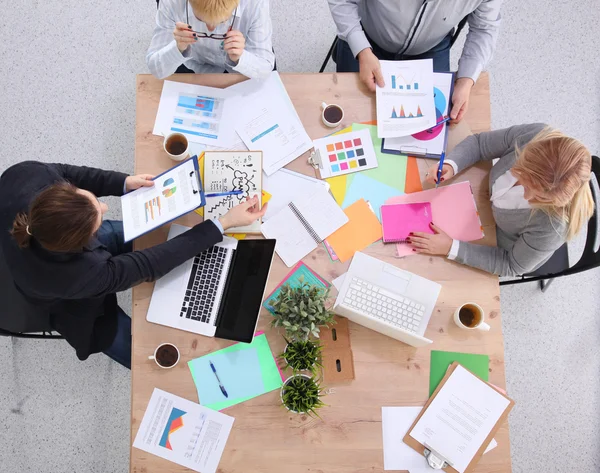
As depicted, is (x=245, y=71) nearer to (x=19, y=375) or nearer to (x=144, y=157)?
(x=144, y=157)

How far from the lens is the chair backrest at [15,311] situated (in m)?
1.38

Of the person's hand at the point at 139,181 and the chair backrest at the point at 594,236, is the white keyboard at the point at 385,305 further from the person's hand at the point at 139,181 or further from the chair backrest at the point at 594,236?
the person's hand at the point at 139,181

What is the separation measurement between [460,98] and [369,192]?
44 cm

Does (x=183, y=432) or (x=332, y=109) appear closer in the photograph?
(x=183, y=432)

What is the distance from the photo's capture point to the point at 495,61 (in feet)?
7.91

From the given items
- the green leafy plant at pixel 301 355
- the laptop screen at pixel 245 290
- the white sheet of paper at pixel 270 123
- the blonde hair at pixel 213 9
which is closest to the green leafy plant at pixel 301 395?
the green leafy plant at pixel 301 355

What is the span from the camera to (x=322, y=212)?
1.47 m

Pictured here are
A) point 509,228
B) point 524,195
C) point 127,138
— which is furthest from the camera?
point 127,138

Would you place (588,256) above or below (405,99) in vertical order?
below

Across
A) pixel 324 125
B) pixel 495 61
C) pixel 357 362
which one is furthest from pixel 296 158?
pixel 495 61

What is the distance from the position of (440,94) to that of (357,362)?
3.07ft

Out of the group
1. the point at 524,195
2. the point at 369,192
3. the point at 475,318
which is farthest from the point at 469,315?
the point at 369,192

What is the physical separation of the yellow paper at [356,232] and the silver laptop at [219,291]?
0.71 feet

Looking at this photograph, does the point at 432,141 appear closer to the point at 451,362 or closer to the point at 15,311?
the point at 451,362
